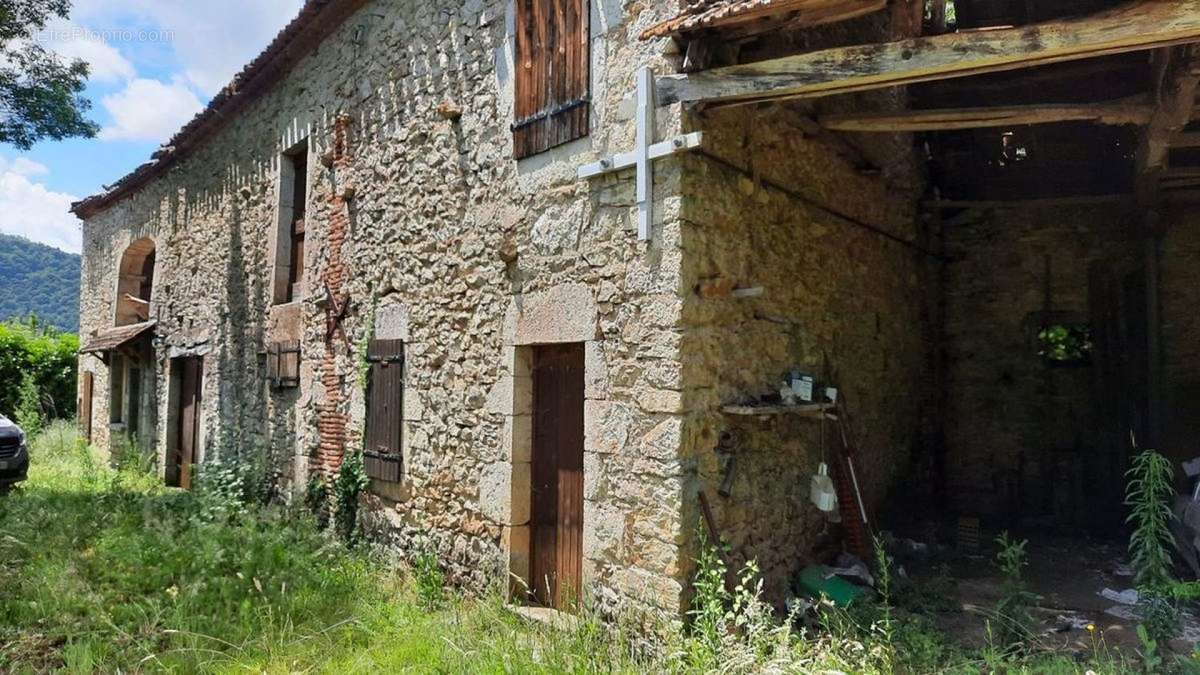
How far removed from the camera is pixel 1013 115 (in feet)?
14.6

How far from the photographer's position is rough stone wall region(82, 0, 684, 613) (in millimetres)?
4246

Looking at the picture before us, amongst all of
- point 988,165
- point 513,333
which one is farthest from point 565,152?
point 988,165

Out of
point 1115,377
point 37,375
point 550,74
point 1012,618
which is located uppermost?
point 550,74

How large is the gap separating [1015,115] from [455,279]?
4.07m

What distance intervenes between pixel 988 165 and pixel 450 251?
6.17m

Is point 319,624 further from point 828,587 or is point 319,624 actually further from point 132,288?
point 132,288

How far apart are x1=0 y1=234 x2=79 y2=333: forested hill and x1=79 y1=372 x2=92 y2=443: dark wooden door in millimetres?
52880

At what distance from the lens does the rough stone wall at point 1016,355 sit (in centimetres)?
754

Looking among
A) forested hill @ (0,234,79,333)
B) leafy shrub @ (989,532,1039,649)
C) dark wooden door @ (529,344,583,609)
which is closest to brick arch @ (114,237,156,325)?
dark wooden door @ (529,344,583,609)

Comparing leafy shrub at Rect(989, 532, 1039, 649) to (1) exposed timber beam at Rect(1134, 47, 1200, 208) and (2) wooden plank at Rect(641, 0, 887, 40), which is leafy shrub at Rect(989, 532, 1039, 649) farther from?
(2) wooden plank at Rect(641, 0, 887, 40)

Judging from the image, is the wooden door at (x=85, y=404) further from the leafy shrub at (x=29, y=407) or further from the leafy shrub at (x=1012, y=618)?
the leafy shrub at (x=1012, y=618)

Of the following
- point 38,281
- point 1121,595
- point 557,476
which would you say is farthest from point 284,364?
point 38,281

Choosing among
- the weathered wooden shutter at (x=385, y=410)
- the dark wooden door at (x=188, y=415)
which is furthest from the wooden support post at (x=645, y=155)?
the dark wooden door at (x=188, y=415)

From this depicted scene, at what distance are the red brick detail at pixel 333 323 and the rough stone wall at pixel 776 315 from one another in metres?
4.30
